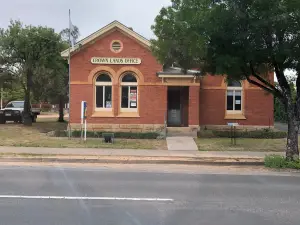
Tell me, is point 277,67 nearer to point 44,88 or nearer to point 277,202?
point 277,202

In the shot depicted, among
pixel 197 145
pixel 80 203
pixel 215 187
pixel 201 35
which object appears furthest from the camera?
pixel 197 145

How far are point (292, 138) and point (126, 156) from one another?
562 cm

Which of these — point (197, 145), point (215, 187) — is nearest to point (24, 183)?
point (215, 187)

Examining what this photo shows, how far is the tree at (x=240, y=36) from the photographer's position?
11.8 m

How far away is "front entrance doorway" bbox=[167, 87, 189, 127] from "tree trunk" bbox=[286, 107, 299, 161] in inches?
480

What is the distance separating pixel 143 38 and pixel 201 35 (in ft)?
37.6

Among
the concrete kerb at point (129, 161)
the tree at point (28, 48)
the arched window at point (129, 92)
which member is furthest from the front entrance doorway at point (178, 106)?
the concrete kerb at point (129, 161)

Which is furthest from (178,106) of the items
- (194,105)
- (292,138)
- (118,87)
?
(292,138)

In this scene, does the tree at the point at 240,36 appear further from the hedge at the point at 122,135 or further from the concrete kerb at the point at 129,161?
the hedge at the point at 122,135

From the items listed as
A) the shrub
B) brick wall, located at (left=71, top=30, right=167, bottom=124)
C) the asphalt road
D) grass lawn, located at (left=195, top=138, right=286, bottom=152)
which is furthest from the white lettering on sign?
the asphalt road

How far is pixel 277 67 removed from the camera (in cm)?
1348

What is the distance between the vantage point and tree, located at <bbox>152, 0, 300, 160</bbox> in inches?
466

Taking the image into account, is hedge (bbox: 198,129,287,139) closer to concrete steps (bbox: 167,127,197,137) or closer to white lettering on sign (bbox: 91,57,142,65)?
concrete steps (bbox: 167,127,197,137)

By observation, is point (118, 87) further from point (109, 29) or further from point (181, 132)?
point (181, 132)
